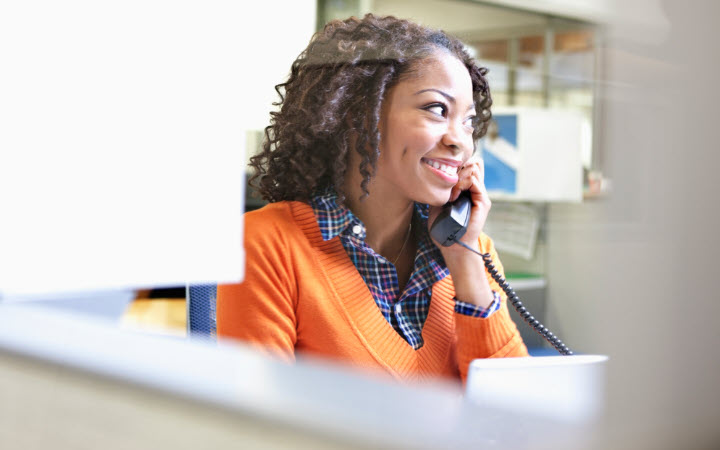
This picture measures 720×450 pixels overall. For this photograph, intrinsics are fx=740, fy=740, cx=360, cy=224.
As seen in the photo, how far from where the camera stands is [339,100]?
0.77 m

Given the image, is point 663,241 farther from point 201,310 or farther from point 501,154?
point 201,310

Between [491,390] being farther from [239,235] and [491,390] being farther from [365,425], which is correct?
[239,235]

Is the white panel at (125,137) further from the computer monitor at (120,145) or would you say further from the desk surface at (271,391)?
the desk surface at (271,391)

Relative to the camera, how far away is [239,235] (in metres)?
0.86

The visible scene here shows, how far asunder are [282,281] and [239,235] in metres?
0.08

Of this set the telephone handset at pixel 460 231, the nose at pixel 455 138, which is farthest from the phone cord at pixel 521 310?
the nose at pixel 455 138

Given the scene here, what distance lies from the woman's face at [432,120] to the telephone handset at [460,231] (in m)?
0.02

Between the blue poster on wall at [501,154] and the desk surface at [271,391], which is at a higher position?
the blue poster on wall at [501,154]

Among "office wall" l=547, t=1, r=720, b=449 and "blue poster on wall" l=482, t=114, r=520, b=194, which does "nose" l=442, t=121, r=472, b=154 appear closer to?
"blue poster on wall" l=482, t=114, r=520, b=194

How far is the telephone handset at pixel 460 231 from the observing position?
687mm

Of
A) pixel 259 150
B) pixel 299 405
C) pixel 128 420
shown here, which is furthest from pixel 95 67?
pixel 299 405

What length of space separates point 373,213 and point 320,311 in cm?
12

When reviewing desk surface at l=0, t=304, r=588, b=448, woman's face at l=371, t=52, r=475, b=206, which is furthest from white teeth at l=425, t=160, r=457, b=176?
desk surface at l=0, t=304, r=588, b=448

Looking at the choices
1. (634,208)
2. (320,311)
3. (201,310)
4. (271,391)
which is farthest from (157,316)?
(634,208)
